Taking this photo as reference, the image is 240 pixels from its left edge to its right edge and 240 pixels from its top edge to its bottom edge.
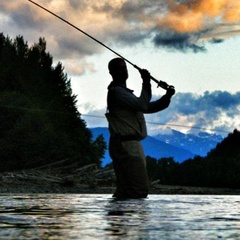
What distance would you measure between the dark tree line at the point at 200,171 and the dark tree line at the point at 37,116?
4659 millimetres

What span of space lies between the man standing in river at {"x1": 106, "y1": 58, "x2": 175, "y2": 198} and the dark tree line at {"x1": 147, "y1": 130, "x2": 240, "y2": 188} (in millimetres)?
28028

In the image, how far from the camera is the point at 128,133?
9312 millimetres

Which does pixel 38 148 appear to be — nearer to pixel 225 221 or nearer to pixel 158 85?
pixel 158 85

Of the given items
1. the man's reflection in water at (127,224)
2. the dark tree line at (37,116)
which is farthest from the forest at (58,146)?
the man's reflection in water at (127,224)

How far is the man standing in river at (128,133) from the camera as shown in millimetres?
9305

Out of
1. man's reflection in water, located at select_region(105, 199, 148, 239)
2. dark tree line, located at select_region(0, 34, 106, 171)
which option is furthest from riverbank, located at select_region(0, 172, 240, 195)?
man's reflection in water, located at select_region(105, 199, 148, 239)

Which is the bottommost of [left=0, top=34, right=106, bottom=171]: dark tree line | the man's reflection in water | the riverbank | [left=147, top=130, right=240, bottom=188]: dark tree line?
the man's reflection in water

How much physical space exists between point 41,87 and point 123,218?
54.2m

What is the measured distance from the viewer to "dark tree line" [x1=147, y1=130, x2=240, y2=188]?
37906mm

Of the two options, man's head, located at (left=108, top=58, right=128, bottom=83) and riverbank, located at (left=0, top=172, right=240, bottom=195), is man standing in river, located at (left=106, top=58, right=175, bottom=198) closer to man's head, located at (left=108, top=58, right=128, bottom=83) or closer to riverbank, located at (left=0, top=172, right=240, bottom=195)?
man's head, located at (left=108, top=58, right=128, bottom=83)

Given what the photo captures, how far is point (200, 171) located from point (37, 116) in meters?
9.37

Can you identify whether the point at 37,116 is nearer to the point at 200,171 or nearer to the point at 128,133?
the point at 200,171

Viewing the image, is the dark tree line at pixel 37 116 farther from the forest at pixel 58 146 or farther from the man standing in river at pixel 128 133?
the man standing in river at pixel 128 133

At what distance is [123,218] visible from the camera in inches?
206
